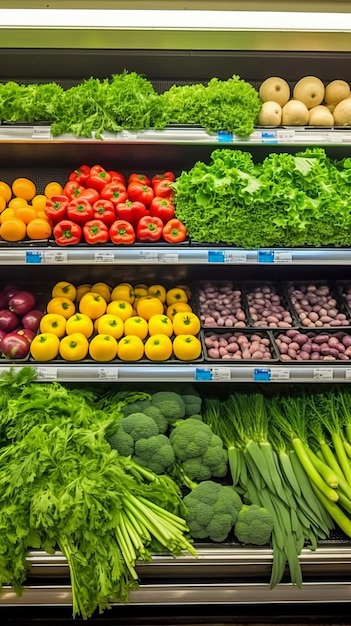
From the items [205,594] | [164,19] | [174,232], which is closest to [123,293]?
[174,232]

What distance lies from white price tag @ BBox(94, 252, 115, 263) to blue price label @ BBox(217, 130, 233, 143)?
2.17 ft

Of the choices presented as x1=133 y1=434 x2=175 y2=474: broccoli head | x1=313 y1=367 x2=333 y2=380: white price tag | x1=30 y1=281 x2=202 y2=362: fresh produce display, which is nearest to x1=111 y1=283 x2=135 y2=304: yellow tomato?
x1=30 y1=281 x2=202 y2=362: fresh produce display

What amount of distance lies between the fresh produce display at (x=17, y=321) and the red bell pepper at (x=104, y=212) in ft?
1.88

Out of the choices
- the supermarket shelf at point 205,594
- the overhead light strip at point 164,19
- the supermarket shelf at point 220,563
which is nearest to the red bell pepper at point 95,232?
the overhead light strip at point 164,19

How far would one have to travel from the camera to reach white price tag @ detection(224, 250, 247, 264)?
2186 mm

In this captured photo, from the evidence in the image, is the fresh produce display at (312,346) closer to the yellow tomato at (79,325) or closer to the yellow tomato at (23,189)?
the yellow tomato at (79,325)

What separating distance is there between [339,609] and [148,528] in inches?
41.9

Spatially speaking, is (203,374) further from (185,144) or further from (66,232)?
(185,144)

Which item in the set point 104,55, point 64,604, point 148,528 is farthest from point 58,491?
point 104,55

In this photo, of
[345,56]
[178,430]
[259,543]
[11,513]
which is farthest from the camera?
[345,56]

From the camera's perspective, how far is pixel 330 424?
2438 millimetres

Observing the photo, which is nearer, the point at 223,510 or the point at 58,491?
the point at 58,491

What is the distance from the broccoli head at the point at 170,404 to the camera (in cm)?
234

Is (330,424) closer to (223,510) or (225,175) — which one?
(223,510)
